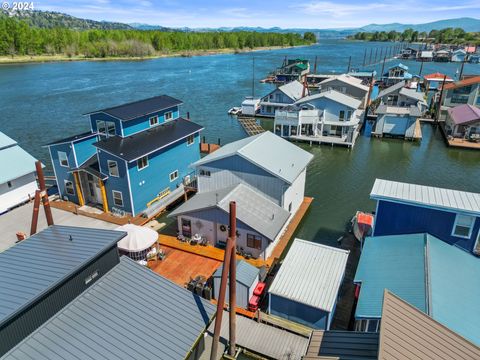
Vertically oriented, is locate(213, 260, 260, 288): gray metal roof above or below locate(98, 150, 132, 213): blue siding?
below

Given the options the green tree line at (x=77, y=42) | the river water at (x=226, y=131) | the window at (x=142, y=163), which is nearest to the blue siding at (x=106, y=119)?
the window at (x=142, y=163)

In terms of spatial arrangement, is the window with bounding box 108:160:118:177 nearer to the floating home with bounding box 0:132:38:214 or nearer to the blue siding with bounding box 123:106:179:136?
the blue siding with bounding box 123:106:179:136

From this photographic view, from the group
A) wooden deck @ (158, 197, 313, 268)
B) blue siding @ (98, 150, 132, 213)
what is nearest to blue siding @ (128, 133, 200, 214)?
blue siding @ (98, 150, 132, 213)

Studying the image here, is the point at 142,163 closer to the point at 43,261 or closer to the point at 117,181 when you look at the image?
the point at 117,181

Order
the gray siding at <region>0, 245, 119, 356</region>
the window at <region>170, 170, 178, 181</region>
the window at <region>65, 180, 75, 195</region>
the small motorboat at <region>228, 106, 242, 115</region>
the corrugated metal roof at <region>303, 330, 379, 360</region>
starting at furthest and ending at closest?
the small motorboat at <region>228, 106, 242, 115</region>, the window at <region>170, 170, 178, 181</region>, the window at <region>65, 180, 75, 195</region>, the gray siding at <region>0, 245, 119, 356</region>, the corrugated metal roof at <region>303, 330, 379, 360</region>

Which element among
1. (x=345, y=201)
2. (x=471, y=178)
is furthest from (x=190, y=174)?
(x=471, y=178)

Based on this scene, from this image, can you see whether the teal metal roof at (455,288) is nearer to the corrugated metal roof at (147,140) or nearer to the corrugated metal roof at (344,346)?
the corrugated metal roof at (344,346)

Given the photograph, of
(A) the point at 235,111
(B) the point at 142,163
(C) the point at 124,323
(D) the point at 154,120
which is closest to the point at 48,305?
(C) the point at 124,323
